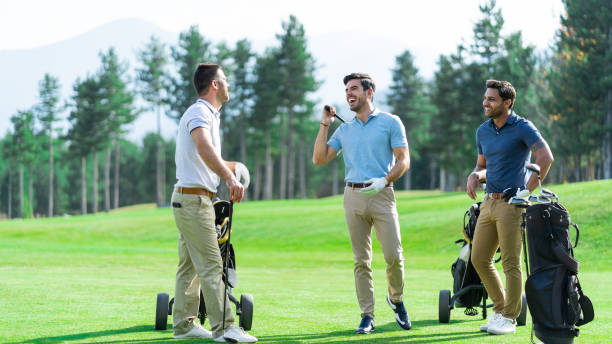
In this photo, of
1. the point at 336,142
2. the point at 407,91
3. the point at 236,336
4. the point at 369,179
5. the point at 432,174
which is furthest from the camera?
the point at 432,174

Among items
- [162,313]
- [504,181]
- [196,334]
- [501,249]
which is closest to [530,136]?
[504,181]

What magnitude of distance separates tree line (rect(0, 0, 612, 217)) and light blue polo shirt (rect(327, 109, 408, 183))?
43678 millimetres

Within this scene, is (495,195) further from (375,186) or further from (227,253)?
(227,253)

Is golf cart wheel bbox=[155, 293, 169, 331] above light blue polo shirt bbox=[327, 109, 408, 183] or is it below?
below

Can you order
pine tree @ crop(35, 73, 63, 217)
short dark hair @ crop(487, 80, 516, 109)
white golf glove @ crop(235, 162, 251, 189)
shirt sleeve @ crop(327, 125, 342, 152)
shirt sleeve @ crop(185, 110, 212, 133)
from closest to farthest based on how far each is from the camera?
shirt sleeve @ crop(185, 110, 212, 133)
white golf glove @ crop(235, 162, 251, 189)
short dark hair @ crop(487, 80, 516, 109)
shirt sleeve @ crop(327, 125, 342, 152)
pine tree @ crop(35, 73, 63, 217)

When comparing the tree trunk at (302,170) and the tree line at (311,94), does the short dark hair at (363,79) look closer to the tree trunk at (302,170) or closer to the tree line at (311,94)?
the tree line at (311,94)

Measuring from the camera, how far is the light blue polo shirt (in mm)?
6926

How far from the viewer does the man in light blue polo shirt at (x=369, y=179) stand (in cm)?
693

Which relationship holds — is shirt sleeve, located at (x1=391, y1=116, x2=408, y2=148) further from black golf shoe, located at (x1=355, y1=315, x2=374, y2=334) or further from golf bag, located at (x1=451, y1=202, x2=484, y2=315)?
black golf shoe, located at (x1=355, y1=315, x2=374, y2=334)

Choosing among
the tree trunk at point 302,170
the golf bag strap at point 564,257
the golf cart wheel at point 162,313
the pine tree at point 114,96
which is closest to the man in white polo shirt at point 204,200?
the golf cart wheel at point 162,313

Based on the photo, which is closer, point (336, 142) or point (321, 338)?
point (321, 338)

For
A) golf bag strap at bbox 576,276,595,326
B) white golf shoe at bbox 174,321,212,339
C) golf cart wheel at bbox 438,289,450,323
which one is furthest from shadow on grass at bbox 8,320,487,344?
golf bag strap at bbox 576,276,595,326

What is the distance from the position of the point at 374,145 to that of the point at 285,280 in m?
7.73

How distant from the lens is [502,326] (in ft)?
22.1
